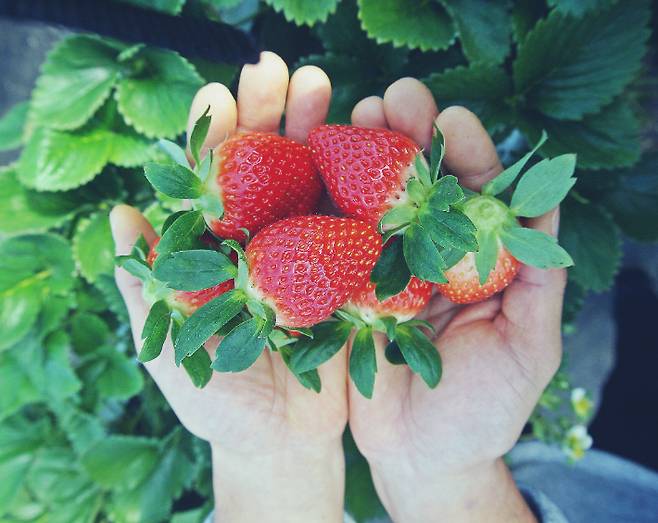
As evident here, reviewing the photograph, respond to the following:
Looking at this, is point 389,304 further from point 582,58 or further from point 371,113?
point 582,58

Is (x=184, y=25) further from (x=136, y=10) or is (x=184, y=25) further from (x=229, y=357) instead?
(x=229, y=357)

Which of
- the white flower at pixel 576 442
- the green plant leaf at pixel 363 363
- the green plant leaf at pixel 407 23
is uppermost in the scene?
the green plant leaf at pixel 407 23

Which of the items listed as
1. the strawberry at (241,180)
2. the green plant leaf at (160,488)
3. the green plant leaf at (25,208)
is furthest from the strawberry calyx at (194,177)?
the green plant leaf at (160,488)

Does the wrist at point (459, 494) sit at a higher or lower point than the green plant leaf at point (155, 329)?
lower

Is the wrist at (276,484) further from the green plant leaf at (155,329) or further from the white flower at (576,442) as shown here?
the white flower at (576,442)

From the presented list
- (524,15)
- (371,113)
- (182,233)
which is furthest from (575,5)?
(182,233)

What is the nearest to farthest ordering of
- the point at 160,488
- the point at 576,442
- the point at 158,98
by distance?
the point at 158,98 → the point at 576,442 → the point at 160,488

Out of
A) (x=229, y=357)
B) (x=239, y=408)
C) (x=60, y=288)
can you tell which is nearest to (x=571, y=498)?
(x=239, y=408)
